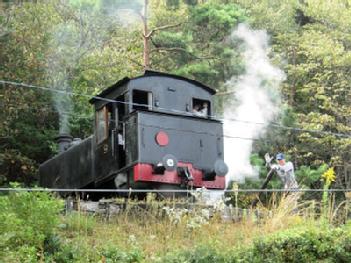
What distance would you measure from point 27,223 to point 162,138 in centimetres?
514

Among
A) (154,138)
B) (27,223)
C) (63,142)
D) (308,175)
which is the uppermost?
(63,142)

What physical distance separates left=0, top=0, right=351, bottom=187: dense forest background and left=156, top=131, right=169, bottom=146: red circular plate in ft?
22.6

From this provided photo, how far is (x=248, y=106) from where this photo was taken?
79.5 feet

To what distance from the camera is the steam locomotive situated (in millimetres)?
13969

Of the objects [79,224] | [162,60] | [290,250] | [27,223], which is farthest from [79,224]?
[162,60]

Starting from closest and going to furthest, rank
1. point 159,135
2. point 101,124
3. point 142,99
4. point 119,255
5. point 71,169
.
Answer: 1. point 119,255
2. point 159,135
3. point 142,99
4. point 101,124
5. point 71,169

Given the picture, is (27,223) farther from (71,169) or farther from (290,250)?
(71,169)

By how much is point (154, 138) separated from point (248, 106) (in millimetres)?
10462

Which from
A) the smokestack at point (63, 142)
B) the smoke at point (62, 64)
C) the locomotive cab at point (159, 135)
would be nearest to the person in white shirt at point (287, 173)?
the locomotive cab at point (159, 135)

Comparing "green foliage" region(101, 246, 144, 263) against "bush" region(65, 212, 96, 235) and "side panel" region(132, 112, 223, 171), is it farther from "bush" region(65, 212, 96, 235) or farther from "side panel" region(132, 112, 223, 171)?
"side panel" region(132, 112, 223, 171)

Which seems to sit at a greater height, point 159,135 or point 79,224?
point 159,135

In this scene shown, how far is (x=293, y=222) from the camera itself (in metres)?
11.3

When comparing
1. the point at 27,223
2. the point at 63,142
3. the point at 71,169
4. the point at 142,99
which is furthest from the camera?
the point at 63,142

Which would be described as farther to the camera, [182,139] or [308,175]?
[308,175]
